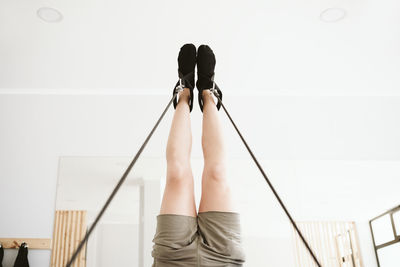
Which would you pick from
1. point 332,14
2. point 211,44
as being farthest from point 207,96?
point 332,14

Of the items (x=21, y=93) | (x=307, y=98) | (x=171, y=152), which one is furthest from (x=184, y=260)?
(x=21, y=93)

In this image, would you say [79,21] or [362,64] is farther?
[362,64]

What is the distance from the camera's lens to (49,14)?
8.41 ft

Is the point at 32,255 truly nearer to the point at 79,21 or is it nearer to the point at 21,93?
the point at 21,93

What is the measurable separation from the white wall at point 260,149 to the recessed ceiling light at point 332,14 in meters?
0.97

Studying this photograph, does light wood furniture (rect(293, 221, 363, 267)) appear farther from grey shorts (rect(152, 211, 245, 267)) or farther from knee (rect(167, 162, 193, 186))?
knee (rect(167, 162, 193, 186))

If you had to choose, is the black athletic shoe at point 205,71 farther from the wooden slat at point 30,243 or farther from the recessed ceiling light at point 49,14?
the wooden slat at point 30,243

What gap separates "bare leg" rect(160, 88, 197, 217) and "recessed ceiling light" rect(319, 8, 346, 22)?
4.61 feet

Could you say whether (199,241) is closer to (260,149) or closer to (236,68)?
(260,149)

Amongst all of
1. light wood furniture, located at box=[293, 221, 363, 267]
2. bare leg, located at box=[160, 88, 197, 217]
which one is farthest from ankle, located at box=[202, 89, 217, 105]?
light wood furniture, located at box=[293, 221, 363, 267]

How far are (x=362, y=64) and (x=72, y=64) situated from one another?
2.51 metres

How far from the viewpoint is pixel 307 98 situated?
3488 millimetres

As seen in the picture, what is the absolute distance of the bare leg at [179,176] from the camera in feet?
5.47

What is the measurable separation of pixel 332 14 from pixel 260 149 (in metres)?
1.24
